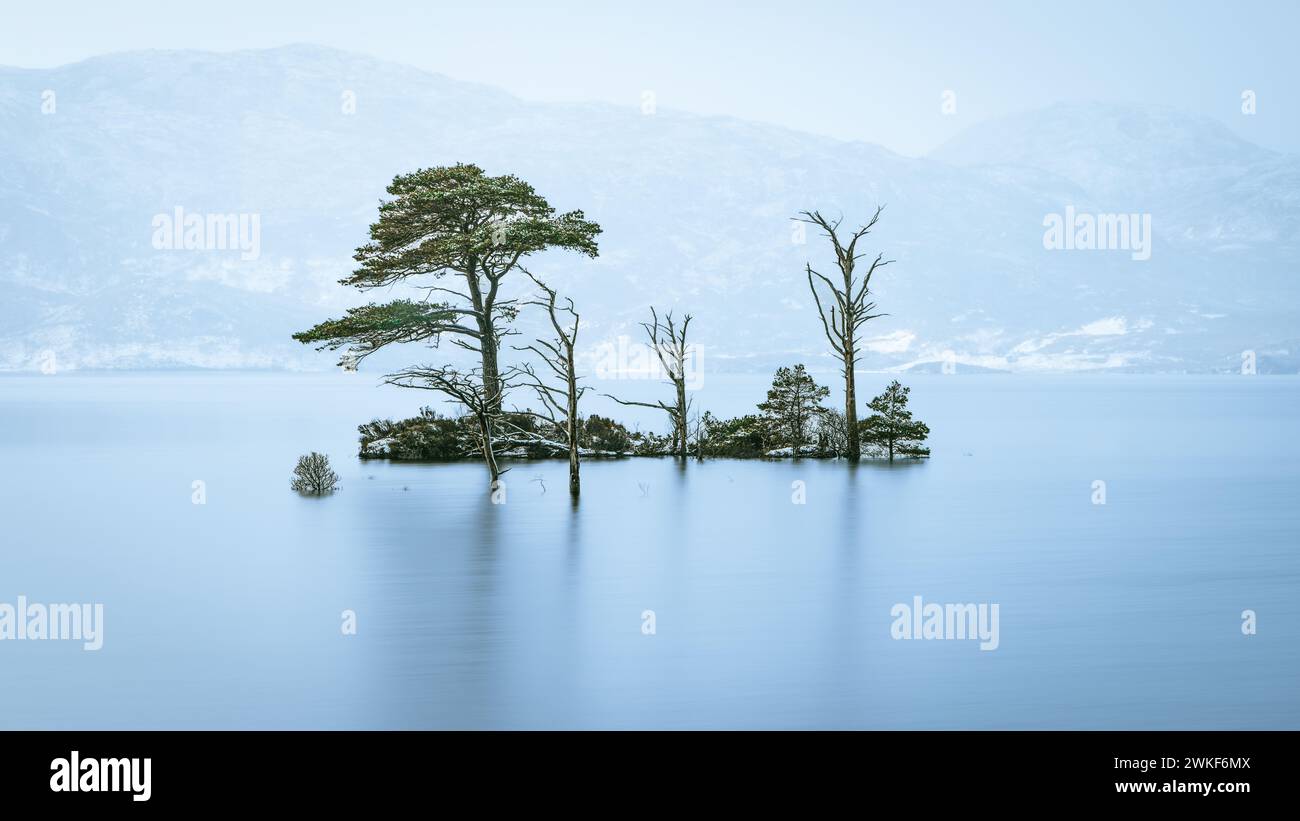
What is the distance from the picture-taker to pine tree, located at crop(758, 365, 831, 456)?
41.7m

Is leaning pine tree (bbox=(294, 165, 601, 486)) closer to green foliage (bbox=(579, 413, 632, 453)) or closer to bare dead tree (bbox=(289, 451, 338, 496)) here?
green foliage (bbox=(579, 413, 632, 453))

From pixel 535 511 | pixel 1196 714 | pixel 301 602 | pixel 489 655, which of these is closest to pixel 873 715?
pixel 1196 714

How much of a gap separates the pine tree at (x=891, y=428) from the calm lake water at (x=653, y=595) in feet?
8.68

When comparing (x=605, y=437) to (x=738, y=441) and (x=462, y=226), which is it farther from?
(x=462, y=226)

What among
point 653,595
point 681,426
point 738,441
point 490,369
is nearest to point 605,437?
point 681,426

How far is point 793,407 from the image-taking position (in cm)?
4288

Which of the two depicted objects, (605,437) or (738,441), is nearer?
(605,437)

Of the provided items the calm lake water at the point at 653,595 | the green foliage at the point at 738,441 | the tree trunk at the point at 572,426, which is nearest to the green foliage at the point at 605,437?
the green foliage at the point at 738,441

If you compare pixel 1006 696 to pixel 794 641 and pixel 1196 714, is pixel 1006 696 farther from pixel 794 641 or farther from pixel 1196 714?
pixel 794 641

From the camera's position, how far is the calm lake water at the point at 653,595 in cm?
1280

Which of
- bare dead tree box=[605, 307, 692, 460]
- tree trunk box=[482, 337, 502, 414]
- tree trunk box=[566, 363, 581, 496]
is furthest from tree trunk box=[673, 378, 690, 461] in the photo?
tree trunk box=[566, 363, 581, 496]

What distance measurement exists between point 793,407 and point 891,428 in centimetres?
333

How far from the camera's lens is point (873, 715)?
12.4 meters
